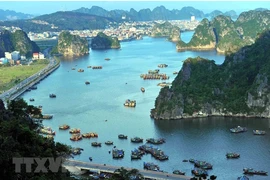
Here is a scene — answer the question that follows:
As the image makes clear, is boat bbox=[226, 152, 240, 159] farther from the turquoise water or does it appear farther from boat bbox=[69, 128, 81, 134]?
boat bbox=[69, 128, 81, 134]

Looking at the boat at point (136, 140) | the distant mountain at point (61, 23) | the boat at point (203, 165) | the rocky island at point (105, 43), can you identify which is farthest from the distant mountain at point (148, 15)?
the boat at point (203, 165)

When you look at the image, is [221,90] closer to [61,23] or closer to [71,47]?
[71,47]

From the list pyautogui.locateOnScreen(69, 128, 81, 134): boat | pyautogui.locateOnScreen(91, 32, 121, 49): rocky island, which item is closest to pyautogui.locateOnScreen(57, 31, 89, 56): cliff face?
pyautogui.locateOnScreen(91, 32, 121, 49): rocky island

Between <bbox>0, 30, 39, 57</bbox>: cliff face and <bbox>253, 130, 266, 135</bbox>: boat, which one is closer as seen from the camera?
<bbox>253, 130, 266, 135</bbox>: boat

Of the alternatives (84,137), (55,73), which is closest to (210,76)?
(84,137)

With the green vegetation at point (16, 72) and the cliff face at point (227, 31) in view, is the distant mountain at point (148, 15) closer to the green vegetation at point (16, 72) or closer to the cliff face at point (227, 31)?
the cliff face at point (227, 31)
